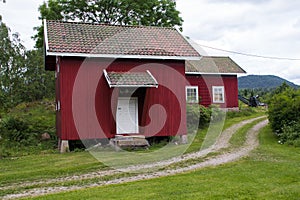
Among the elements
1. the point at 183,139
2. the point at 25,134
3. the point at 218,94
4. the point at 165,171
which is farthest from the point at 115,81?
the point at 218,94

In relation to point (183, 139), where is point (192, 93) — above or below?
above

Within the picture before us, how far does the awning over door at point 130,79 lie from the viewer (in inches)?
555

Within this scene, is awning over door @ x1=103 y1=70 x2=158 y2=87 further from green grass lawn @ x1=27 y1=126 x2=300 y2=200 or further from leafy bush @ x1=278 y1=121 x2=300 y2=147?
leafy bush @ x1=278 y1=121 x2=300 y2=147

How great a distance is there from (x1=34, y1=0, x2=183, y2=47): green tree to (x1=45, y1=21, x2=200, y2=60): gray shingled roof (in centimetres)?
1182

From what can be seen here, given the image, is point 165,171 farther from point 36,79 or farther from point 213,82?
point 36,79

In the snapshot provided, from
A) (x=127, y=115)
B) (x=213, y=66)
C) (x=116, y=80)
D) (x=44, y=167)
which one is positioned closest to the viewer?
(x=44, y=167)

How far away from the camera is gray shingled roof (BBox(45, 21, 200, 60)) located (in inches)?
576

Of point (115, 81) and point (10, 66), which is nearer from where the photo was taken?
point (115, 81)

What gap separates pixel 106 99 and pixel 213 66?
14.1 m

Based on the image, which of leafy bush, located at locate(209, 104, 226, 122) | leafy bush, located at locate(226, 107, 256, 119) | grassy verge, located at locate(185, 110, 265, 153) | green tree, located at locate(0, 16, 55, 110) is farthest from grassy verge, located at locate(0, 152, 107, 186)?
leafy bush, located at locate(226, 107, 256, 119)

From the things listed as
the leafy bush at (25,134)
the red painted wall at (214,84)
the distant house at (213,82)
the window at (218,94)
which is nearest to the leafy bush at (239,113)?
the distant house at (213,82)

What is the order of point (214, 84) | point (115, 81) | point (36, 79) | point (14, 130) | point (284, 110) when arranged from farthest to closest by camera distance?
point (36, 79) < point (214, 84) < point (14, 130) < point (284, 110) < point (115, 81)

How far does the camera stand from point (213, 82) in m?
26.7

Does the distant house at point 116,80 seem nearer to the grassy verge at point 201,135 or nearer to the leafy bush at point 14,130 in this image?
the grassy verge at point 201,135
